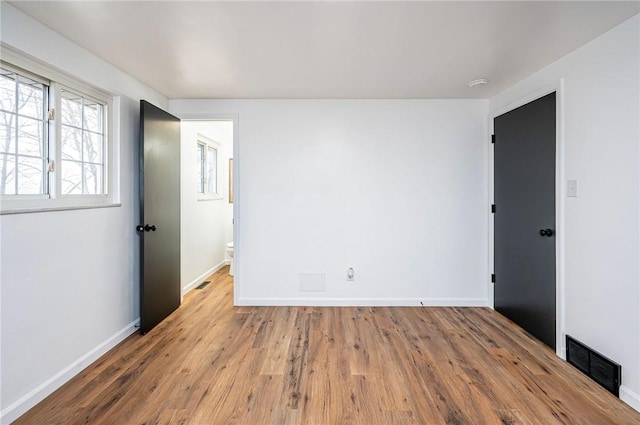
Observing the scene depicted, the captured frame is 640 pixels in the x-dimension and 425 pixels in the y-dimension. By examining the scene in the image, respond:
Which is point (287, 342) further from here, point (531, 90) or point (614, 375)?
point (531, 90)

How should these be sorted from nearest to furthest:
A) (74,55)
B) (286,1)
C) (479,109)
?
1. (286,1)
2. (74,55)
3. (479,109)

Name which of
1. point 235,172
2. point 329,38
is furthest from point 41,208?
point 329,38

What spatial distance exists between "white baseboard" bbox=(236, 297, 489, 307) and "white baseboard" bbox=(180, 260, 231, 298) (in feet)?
2.87

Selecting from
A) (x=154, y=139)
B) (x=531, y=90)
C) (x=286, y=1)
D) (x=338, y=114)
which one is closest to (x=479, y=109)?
(x=531, y=90)

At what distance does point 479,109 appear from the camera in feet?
10.6

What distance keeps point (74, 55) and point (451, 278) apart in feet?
12.9

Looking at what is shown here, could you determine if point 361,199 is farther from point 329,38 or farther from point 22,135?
point 22,135

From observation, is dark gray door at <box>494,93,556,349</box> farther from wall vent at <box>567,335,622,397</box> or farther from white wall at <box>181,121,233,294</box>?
white wall at <box>181,121,233,294</box>

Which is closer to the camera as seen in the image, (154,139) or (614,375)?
(614,375)

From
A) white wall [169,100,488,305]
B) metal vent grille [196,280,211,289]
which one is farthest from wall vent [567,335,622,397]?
metal vent grille [196,280,211,289]

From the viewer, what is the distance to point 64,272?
1.95 metres

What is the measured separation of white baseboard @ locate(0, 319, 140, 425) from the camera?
1594 millimetres

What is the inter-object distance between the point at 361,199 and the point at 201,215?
7.76ft

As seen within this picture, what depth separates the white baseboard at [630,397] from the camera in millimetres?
1672
